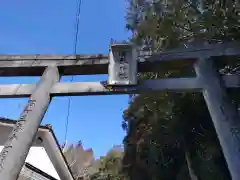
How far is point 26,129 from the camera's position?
5.35m

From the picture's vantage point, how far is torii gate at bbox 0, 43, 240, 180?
5016mm

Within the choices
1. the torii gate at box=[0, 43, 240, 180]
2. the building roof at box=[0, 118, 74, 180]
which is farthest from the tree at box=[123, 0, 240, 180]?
the building roof at box=[0, 118, 74, 180]

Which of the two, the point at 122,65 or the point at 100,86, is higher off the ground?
the point at 122,65

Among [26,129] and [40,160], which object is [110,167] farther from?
[26,129]

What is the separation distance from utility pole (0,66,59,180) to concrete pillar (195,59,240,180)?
9.31ft

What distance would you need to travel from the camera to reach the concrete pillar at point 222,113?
4759 mm

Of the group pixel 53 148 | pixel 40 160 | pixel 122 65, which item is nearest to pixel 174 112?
pixel 53 148

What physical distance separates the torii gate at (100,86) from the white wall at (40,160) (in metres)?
4.69

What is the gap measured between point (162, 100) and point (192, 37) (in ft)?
11.1

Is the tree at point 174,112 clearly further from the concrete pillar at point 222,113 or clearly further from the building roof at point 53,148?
the building roof at point 53,148

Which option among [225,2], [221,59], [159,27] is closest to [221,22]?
[225,2]

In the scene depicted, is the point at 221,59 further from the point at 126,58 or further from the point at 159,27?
the point at 159,27

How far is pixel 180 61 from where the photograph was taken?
5879 millimetres

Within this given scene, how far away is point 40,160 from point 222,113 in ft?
24.3
